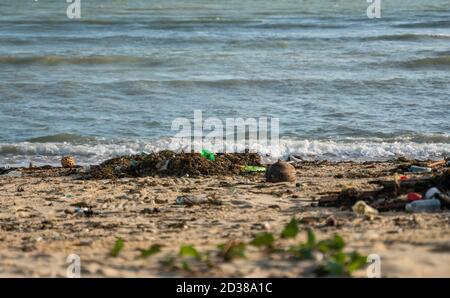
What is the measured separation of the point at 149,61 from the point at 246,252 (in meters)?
14.9

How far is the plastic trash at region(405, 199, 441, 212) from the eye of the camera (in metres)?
5.88

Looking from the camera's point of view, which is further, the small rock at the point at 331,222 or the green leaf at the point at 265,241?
the small rock at the point at 331,222

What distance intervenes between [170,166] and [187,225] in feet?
9.80

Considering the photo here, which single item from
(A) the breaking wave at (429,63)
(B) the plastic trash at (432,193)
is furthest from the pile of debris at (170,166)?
(A) the breaking wave at (429,63)

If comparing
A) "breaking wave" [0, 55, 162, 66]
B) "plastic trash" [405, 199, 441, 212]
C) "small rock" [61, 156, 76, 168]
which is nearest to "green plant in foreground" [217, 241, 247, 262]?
"plastic trash" [405, 199, 441, 212]

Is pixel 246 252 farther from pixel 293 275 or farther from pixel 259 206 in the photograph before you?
pixel 259 206

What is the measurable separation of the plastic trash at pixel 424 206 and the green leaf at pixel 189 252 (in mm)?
2006

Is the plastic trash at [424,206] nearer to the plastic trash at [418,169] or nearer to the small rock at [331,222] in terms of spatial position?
the small rock at [331,222]

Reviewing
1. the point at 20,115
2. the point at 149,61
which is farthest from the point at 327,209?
the point at 149,61

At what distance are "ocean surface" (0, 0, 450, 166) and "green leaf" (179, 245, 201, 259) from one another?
621 centimetres

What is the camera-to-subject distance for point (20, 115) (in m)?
13.1

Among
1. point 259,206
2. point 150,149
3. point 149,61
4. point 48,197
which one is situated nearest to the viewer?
point 259,206

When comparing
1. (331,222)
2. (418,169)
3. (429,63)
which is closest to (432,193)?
(331,222)

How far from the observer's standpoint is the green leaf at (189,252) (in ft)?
15.1
